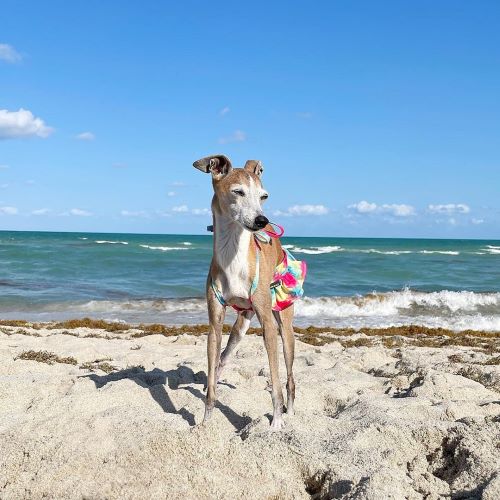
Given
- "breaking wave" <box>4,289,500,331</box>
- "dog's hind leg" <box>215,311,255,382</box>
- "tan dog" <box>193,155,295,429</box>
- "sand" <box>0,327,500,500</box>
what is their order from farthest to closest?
"breaking wave" <box>4,289,500,331</box> → "dog's hind leg" <box>215,311,255,382</box> → "tan dog" <box>193,155,295,429</box> → "sand" <box>0,327,500,500</box>

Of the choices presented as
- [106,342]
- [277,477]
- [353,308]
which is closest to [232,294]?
[277,477]

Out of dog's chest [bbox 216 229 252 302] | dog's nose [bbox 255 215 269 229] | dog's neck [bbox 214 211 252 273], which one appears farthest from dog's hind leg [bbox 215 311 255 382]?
dog's nose [bbox 255 215 269 229]

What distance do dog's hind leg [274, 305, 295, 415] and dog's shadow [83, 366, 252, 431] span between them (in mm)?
430

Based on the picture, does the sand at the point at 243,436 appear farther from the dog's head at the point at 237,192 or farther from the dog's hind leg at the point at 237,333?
the dog's head at the point at 237,192

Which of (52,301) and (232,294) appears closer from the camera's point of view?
(232,294)

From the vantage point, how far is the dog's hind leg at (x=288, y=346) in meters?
4.92

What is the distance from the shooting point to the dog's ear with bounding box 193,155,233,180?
4.12 m

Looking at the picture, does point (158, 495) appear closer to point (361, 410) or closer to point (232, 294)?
point (232, 294)

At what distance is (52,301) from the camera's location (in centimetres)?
1716

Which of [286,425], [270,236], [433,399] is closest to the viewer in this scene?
[286,425]

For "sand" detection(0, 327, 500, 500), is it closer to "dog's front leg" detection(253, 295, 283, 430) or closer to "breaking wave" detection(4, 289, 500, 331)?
"dog's front leg" detection(253, 295, 283, 430)

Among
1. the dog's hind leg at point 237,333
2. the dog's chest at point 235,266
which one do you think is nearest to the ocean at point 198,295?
the dog's hind leg at point 237,333

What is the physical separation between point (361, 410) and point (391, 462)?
1079 millimetres

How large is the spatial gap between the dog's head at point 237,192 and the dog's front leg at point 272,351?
756 millimetres
